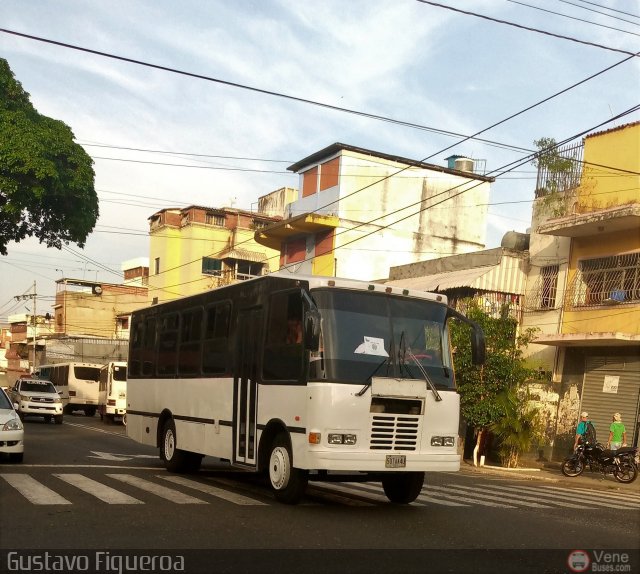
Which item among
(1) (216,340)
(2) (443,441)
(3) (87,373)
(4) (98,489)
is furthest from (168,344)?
(3) (87,373)

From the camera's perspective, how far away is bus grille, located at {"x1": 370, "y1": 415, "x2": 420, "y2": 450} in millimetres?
10773

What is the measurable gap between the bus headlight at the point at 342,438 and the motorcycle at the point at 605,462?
44.4ft

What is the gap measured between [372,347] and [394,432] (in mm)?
1162

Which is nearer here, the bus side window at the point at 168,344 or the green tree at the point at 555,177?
the bus side window at the point at 168,344

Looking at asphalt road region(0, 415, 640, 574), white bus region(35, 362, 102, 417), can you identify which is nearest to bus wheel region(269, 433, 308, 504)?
asphalt road region(0, 415, 640, 574)

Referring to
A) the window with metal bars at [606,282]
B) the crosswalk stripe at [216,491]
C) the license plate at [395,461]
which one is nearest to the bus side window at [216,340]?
the crosswalk stripe at [216,491]

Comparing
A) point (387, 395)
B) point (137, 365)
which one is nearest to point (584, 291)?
point (137, 365)

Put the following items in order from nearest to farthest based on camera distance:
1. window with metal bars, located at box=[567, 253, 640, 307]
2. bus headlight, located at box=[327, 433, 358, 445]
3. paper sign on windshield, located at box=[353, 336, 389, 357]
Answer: bus headlight, located at box=[327, 433, 358, 445] → paper sign on windshield, located at box=[353, 336, 389, 357] → window with metal bars, located at box=[567, 253, 640, 307]

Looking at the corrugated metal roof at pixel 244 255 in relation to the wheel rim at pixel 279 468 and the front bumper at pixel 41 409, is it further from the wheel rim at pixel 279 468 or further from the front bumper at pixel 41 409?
the wheel rim at pixel 279 468

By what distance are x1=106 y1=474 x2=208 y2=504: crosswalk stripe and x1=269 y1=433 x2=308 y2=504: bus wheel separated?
40.3 inches

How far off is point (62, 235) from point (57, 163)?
261 cm

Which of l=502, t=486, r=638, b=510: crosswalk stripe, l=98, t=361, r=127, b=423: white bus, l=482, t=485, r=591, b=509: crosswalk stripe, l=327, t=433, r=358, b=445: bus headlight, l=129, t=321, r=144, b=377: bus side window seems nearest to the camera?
l=327, t=433, r=358, b=445: bus headlight

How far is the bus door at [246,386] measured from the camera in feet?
40.0
